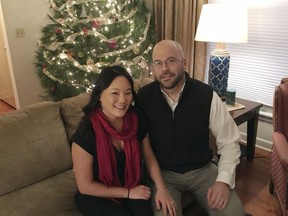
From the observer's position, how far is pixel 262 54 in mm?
2617

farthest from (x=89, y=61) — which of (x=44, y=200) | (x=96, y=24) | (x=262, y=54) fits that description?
(x=44, y=200)

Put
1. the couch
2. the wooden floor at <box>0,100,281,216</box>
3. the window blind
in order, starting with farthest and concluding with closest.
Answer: the window blind < the wooden floor at <box>0,100,281,216</box> < the couch

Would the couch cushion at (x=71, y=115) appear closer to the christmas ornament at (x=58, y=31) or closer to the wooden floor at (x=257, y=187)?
the wooden floor at (x=257, y=187)

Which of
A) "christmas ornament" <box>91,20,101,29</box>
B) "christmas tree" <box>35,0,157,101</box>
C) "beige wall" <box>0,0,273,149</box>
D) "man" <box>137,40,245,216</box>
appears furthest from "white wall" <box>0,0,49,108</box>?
"man" <box>137,40,245,216</box>

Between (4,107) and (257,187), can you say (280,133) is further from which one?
(4,107)

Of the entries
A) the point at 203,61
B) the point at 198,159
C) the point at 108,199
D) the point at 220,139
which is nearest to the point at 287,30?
the point at 203,61

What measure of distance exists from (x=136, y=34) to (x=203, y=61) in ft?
2.68

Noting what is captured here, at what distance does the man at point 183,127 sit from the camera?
1.56m

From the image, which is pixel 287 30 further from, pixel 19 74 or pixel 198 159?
pixel 19 74

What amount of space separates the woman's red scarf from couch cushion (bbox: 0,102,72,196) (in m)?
0.48

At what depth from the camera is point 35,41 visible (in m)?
3.35

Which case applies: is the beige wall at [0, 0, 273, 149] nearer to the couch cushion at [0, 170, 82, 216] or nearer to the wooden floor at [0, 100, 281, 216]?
the couch cushion at [0, 170, 82, 216]

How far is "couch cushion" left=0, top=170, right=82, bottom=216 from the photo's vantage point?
4.73ft

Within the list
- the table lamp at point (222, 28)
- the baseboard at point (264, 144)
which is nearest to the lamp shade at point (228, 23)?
the table lamp at point (222, 28)
